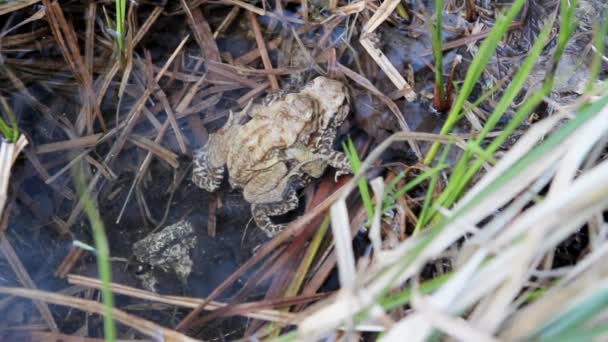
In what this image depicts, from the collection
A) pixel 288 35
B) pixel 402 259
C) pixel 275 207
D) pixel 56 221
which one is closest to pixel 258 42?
pixel 288 35

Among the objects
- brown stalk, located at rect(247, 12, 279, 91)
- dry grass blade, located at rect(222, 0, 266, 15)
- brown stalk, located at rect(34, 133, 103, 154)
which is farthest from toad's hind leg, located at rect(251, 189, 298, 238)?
dry grass blade, located at rect(222, 0, 266, 15)

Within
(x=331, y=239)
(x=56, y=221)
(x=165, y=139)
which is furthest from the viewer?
(x=165, y=139)

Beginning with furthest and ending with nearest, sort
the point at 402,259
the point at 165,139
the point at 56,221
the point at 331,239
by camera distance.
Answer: the point at 165,139
the point at 56,221
the point at 331,239
the point at 402,259

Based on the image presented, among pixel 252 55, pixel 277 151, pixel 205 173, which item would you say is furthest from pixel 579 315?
pixel 252 55

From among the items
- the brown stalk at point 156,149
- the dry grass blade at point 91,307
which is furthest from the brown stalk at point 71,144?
the dry grass blade at point 91,307

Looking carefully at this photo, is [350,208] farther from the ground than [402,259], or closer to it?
closer to it

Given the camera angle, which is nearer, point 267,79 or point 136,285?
point 136,285

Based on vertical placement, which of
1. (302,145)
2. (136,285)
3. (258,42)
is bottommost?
(136,285)

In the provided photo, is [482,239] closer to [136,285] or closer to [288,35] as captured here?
[136,285]
